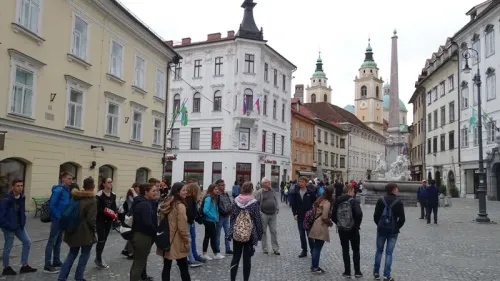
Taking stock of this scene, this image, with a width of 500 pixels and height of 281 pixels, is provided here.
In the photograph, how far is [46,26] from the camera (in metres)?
16.2

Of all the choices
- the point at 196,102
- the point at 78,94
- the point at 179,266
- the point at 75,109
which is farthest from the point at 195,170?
the point at 179,266

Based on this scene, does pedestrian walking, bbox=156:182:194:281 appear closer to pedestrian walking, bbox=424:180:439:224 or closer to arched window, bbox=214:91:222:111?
pedestrian walking, bbox=424:180:439:224

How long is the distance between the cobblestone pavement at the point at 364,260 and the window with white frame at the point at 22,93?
4043mm

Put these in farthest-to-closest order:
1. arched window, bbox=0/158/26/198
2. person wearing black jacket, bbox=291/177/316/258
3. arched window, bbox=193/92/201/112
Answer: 1. arched window, bbox=193/92/201/112
2. arched window, bbox=0/158/26/198
3. person wearing black jacket, bbox=291/177/316/258

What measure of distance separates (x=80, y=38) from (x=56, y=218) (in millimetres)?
12774

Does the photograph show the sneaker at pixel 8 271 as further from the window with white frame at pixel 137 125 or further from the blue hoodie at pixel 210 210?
the window with white frame at pixel 137 125

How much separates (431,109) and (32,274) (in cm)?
4743

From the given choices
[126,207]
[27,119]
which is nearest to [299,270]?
[126,207]

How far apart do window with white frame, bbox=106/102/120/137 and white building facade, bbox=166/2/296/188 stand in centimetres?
1831

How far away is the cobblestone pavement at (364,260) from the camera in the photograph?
8.02 metres

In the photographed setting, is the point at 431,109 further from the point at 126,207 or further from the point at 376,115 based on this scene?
the point at 376,115

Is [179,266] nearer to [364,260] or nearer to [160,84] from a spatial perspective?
[364,260]

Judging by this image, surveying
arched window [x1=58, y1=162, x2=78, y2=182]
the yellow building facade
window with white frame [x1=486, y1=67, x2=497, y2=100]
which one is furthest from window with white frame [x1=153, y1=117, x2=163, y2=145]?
window with white frame [x1=486, y1=67, x2=497, y2=100]

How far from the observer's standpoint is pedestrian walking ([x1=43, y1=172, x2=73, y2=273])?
26.1ft
